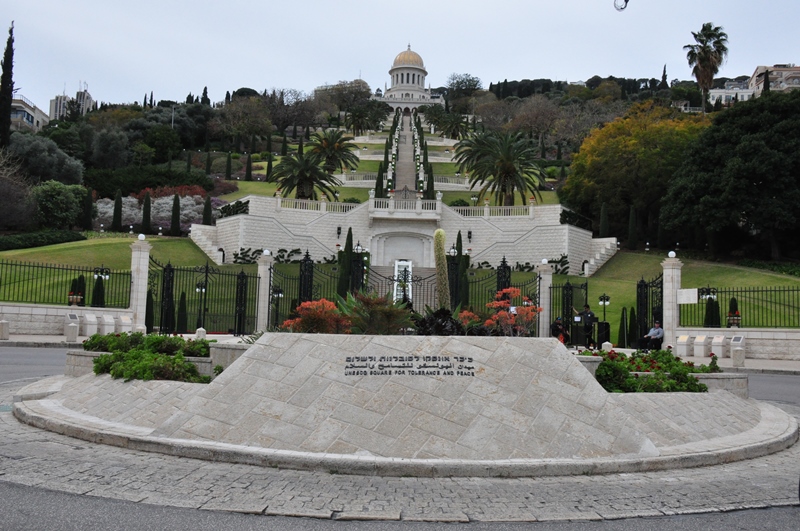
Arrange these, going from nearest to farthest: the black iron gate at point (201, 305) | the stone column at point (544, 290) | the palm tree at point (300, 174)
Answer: the black iron gate at point (201, 305) → the stone column at point (544, 290) → the palm tree at point (300, 174)

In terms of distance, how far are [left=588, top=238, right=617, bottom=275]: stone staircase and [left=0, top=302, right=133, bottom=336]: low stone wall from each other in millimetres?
30135

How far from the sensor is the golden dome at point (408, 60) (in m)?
128

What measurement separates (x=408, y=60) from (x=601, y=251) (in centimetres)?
8977

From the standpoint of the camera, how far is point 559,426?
316 inches

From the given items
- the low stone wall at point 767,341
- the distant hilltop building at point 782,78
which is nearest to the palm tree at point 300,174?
the low stone wall at point 767,341

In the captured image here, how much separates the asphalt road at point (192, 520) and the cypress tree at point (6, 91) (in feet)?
188

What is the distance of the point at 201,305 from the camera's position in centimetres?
2784

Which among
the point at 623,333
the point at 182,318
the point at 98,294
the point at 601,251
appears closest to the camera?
the point at 182,318

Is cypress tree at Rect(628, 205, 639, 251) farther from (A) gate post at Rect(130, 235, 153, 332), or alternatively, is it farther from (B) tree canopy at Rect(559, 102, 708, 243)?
(A) gate post at Rect(130, 235, 153, 332)

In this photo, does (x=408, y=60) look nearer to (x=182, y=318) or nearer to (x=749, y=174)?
(x=749, y=174)

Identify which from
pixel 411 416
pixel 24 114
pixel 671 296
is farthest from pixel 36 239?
pixel 24 114

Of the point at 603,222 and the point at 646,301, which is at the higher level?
the point at 603,222

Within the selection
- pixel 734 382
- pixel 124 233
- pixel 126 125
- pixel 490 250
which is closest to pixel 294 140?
pixel 126 125

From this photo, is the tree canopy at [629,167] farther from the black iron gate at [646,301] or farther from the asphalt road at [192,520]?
the asphalt road at [192,520]
